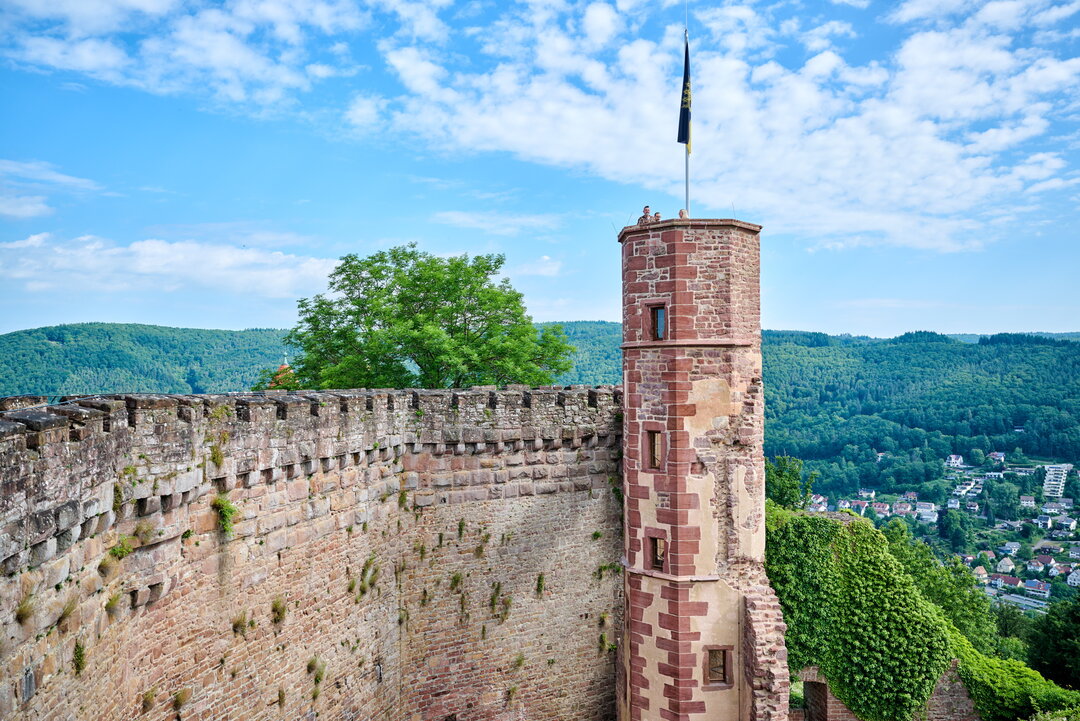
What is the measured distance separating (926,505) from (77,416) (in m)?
120

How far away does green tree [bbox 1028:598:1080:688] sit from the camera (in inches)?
976

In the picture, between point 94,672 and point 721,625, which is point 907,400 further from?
point 94,672

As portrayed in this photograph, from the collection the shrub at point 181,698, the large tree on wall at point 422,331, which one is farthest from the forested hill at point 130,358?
the shrub at point 181,698

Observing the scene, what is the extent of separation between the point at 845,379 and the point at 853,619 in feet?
462

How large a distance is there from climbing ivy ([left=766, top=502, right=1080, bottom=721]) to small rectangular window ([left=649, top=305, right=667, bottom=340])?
7.00 metres

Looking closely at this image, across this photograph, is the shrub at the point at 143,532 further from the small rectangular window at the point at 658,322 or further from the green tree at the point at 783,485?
the green tree at the point at 783,485

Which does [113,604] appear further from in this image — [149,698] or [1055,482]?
[1055,482]

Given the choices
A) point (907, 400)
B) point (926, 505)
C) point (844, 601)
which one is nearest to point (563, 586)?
point (844, 601)

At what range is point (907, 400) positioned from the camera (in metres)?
139

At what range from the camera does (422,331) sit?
25.2 m

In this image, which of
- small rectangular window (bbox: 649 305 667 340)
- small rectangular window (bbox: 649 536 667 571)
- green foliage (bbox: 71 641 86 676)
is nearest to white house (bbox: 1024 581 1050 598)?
small rectangular window (bbox: 649 536 667 571)

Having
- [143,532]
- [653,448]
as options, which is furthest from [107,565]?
[653,448]

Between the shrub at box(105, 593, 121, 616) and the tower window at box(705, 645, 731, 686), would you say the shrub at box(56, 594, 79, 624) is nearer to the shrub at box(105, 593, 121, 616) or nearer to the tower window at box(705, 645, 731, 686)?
the shrub at box(105, 593, 121, 616)

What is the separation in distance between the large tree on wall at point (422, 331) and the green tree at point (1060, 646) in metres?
21.3
